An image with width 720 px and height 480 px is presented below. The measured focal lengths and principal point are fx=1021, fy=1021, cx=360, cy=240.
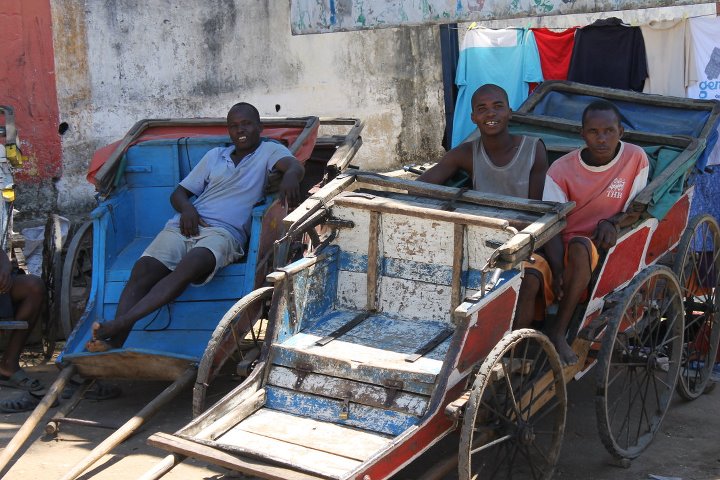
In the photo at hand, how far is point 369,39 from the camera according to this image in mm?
10742

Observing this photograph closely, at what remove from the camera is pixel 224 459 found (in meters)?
3.95

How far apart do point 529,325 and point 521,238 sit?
0.72 meters

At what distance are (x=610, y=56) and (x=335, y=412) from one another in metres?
4.07

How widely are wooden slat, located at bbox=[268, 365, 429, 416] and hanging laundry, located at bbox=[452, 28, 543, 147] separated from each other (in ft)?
13.1

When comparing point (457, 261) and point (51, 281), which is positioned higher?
point (457, 261)

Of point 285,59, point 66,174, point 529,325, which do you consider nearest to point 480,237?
point 529,325

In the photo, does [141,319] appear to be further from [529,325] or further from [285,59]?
[285,59]

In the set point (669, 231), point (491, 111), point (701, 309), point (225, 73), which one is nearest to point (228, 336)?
point (491, 111)

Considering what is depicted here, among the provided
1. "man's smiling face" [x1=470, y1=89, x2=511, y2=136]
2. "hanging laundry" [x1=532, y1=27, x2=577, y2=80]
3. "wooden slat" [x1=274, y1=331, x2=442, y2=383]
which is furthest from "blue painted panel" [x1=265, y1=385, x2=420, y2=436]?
"hanging laundry" [x1=532, y1=27, x2=577, y2=80]

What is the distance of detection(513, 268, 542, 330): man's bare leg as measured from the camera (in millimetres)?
4766

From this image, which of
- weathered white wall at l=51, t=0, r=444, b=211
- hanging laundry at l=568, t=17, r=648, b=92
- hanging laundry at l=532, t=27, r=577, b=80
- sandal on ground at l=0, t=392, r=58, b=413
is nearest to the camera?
sandal on ground at l=0, t=392, r=58, b=413

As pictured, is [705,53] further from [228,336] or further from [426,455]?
[228,336]

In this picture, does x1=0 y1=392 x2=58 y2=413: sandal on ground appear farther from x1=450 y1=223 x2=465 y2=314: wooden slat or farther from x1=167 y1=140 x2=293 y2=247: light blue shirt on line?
x1=450 y1=223 x2=465 y2=314: wooden slat

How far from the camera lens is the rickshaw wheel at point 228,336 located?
459 cm
